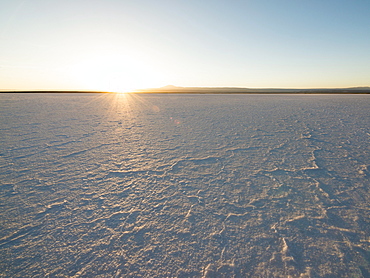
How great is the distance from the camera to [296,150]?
11.6 feet

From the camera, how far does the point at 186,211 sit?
6.33 feet

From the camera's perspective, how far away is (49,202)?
2.08 metres

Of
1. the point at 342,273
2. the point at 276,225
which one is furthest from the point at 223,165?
the point at 342,273

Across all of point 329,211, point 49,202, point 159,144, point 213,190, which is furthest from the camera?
point 159,144

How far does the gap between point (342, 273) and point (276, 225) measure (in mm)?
519

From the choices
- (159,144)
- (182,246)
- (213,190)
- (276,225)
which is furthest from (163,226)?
(159,144)

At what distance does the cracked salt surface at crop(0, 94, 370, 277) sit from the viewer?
54.1 inches

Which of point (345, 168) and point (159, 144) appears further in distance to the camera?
point (159, 144)

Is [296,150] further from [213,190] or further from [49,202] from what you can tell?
[49,202]

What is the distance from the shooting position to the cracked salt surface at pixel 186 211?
1.37 m

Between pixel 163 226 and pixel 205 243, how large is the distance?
43 centimetres

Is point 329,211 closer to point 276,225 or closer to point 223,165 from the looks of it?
point 276,225

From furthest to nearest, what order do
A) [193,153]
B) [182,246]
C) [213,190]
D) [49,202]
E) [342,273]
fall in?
[193,153] → [213,190] → [49,202] → [182,246] → [342,273]

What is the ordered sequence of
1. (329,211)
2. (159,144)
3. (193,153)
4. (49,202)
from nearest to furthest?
(329,211) < (49,202) < (193,153) < (159,144)
